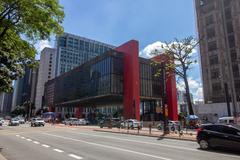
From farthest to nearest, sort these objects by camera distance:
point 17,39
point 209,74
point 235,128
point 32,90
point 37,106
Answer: point 32,90, point 37,106, point 209,74, point 235,128, point 17,39

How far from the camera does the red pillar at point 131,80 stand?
60438mm

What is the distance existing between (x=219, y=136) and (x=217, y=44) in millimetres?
58637

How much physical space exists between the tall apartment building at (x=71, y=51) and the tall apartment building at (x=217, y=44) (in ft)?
311

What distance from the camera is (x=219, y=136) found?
46.2ft

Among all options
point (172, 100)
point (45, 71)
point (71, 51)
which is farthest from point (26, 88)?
point (172, 100)

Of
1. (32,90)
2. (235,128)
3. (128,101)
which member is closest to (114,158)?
(235,128)

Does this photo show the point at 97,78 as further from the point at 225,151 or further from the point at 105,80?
the point at 225,151

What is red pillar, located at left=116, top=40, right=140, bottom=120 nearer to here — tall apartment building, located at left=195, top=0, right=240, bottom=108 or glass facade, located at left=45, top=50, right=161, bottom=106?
glass facade, located at left=45, top=50, right=161, bottom=106

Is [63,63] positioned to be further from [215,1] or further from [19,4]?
[19,4]

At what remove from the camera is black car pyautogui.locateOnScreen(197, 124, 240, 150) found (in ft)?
43.5

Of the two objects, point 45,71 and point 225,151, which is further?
point 45,71

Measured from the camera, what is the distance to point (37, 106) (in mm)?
165375

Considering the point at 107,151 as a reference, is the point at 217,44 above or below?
above

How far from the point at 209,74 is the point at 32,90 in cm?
13920
